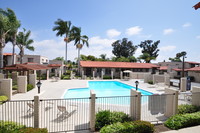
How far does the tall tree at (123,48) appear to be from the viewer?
68.4m

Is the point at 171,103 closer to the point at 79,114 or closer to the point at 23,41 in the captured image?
the point at 79,114

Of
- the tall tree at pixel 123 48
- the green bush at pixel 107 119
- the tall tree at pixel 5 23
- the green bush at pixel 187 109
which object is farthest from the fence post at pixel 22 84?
the tall tree at pixel 123 48

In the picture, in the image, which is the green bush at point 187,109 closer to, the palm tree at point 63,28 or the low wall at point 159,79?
the low wall at point 159,79

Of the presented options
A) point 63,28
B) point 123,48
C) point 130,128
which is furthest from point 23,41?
point 123,48

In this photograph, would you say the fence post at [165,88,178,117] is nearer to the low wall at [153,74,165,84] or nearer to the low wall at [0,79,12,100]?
the low wall at [0,79,12,100]

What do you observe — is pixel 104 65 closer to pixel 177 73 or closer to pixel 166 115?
pixel 177 73

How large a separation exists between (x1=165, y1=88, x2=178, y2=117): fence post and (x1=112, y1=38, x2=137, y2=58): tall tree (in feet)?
204

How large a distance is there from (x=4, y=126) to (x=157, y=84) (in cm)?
1898

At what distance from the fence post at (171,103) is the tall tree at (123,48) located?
62.1m

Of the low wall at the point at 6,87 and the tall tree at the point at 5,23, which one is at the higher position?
the tall tree at the point at 5,23

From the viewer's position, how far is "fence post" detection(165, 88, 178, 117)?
7133 millimetres

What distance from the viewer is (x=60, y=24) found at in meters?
33.4

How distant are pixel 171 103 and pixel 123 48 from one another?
6313 cm

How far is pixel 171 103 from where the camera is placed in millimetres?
7375
